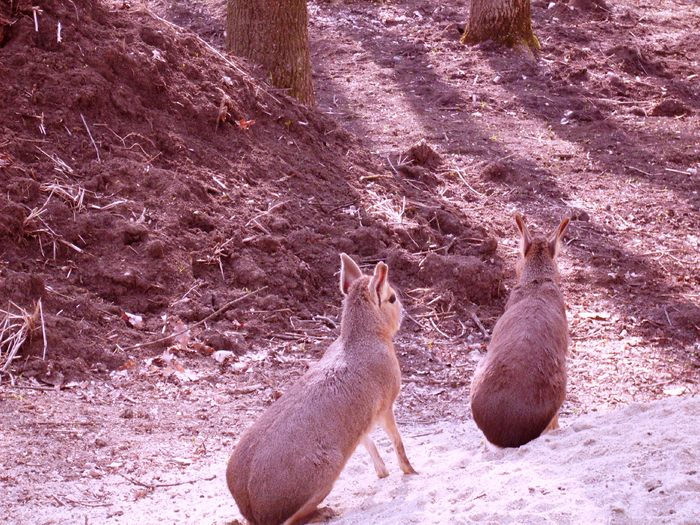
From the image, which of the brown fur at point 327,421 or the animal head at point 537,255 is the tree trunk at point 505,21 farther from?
the brown fur at point 327,421

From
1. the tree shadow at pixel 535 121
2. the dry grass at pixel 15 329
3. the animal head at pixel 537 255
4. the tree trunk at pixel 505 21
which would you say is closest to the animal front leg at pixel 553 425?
the animal head at pixel 537 255

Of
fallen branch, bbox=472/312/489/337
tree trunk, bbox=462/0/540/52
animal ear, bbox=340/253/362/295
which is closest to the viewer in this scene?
animal ear, bbox=340/253/362/295

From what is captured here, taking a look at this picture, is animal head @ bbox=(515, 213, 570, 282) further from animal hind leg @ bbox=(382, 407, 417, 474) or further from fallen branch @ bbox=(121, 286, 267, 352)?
fallen branch @ bbox=(121, 286, 267, 352)

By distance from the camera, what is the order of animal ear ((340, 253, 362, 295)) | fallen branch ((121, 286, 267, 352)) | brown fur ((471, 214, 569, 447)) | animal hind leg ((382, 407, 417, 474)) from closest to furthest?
brown fur ((471, 214, 569, 447)) < animal hind leg ((382, 407, 417, 474)) < animal ear ((340, 253, 362, 295)) < fallen branch ((121, 286, 267, 352))

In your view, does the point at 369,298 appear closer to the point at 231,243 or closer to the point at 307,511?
the point at 307,511

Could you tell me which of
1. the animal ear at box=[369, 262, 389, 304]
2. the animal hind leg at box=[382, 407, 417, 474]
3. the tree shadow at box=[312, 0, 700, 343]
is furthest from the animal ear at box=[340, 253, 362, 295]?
the tree shadow at box=[312, 0, 700, 343]

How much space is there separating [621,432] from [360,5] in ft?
47.2

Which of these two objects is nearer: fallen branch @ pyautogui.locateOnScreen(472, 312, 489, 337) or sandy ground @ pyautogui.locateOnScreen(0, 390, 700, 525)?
sandy ground @ pyautogui.locateOnScreen(0, 390, 700, 525)

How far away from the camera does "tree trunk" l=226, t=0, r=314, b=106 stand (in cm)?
1128

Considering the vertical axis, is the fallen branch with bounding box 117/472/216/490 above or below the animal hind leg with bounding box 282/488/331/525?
below

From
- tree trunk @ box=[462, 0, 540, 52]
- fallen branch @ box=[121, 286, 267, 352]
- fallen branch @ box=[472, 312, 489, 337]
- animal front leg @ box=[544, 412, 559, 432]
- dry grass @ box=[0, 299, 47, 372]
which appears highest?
tree trunk @ box=[462, 0, 540, 52]

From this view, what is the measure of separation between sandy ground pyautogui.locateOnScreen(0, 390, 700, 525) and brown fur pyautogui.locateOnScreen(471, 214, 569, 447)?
5.0 inches

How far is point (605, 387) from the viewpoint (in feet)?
25.0

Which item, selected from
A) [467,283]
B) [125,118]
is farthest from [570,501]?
[125,118]
